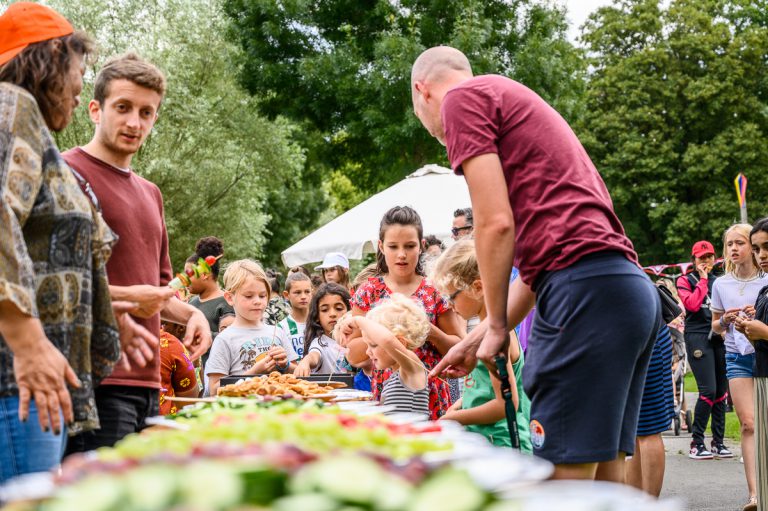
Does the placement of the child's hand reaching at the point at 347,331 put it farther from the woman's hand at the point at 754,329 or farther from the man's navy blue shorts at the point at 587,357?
the woman's hand at the point at 754,329

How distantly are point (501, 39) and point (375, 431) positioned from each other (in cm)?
1868

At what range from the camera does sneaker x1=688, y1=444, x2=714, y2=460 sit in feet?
32.0

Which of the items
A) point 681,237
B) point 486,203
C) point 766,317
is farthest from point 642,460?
point 681,237

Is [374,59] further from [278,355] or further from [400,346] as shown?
[400,346]

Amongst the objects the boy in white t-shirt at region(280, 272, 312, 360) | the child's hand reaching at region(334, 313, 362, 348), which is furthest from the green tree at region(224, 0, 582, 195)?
the child's hand reaching at region(334, 313, 362, 348)

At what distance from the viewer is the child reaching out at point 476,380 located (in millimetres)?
3979

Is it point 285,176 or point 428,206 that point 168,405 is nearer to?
point 428,206

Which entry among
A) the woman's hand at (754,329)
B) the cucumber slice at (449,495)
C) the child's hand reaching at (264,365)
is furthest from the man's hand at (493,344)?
the woman's hand at (754,329)

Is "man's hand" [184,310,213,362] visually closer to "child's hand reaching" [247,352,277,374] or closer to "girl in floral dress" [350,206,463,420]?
"girl in floral dress" [350,206,463,420]

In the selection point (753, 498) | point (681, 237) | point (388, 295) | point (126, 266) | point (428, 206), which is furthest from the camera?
point (681, 237)

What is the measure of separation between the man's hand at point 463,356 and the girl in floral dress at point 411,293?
1.39 metres

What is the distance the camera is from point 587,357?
10.0 feet

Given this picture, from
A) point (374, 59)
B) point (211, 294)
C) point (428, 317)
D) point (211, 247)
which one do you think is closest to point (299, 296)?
point (211, 294)

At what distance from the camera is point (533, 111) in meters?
3.32
